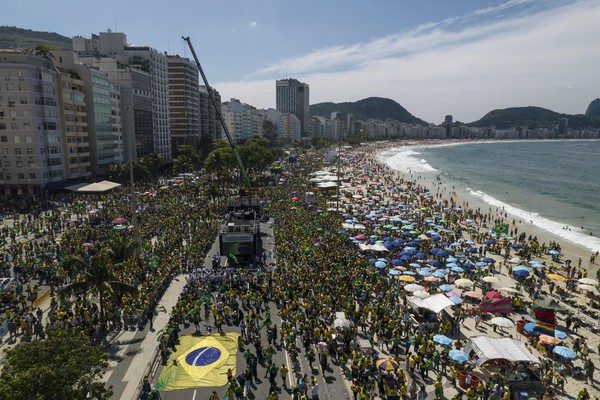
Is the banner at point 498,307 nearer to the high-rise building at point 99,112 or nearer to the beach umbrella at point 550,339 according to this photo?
the beach umbrella at point 550,339

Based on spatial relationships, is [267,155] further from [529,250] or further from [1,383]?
[1,383]

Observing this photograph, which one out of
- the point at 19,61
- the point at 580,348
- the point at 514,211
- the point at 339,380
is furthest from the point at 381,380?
the point at 19,61

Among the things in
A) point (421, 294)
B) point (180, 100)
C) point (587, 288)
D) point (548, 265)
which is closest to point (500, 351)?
point (421, 294)

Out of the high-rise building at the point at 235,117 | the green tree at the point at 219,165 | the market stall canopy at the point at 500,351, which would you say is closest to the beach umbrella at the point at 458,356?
the market stall canopy at the point at 500,351

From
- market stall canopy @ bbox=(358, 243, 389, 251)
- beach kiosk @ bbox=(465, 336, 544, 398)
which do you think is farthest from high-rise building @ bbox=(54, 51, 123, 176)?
beach kiosk @ bbox=(465, 336, 544, 398)

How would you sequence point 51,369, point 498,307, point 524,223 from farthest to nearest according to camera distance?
point 524,223, point 498,307, point 51,369

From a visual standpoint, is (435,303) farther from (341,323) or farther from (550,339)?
(341,323)
